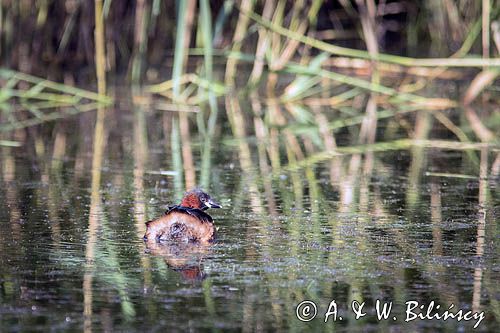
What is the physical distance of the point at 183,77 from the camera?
416 inches

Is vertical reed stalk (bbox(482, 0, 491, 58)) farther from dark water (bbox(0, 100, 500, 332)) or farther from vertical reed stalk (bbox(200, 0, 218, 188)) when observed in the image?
vertical reed stalk (bbox(200, 0, 218, 188))

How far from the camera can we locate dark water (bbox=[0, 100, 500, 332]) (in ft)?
12.9

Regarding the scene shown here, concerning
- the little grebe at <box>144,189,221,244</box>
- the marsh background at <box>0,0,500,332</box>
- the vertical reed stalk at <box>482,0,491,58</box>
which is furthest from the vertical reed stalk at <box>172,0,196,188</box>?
the vertical reed stalk at <box>482,0,491,58</box>

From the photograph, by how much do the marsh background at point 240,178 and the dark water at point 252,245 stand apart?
1 cm

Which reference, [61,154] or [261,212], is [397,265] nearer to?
[261,212]

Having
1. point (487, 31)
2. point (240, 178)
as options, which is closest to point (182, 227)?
point (240, 178)

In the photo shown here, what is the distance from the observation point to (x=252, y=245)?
498 centimetres

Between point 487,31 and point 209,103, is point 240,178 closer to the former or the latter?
point 487,31

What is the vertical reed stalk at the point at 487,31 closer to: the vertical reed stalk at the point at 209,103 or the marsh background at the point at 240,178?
the marsh background at the point at 240,178

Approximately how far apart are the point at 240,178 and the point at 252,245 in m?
2.04

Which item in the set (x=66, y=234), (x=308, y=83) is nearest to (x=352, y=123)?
(x=308, y=83)

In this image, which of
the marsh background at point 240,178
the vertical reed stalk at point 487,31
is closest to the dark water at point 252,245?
the marsh background at point 240,178

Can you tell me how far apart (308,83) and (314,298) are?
6.73m

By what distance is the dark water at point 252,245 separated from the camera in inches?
155
